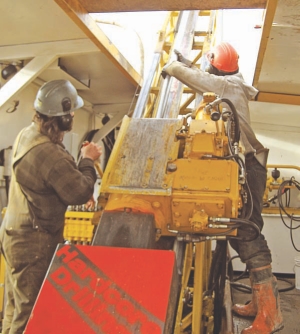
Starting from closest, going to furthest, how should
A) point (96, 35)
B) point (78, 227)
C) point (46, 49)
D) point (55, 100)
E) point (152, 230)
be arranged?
point (152, 230) → point (55, 100) → point (96, 35) → point (78, 227) → point (46, 49)

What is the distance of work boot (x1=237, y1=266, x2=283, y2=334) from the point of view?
2.18 m

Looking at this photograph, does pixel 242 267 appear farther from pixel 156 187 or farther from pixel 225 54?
pixel 156 187

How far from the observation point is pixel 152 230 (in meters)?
1.71

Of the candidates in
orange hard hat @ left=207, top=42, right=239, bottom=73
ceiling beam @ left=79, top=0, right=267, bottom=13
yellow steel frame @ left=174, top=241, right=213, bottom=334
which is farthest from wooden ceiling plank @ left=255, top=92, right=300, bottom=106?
yellow steel frame @ left=174, top=241, right=213, bottom=334

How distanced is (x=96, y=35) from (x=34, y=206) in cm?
176

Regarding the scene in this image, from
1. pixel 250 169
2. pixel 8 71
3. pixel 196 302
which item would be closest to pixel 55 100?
pixel 250 169

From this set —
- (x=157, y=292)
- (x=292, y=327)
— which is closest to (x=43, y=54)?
(x=157, y=292)

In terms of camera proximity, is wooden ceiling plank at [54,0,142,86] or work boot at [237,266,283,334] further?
wooden ceiling plank at [54,0,142,86]

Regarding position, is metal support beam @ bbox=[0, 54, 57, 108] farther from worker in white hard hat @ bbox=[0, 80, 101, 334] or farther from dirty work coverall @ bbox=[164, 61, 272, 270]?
dirty work coverall @ bbox=[164, 61, 272, 270]

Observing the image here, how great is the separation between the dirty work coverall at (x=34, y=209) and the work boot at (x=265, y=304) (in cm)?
116

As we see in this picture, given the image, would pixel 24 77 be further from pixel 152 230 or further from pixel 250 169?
pixel 152 230

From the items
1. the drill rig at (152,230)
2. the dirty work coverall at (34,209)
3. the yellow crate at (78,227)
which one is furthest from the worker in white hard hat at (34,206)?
the yellow crate at (78,227)

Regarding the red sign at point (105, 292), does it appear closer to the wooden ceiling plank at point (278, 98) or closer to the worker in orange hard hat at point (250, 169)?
the worker in orange hard hat at point (250, 169)

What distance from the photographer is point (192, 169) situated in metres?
1.81
